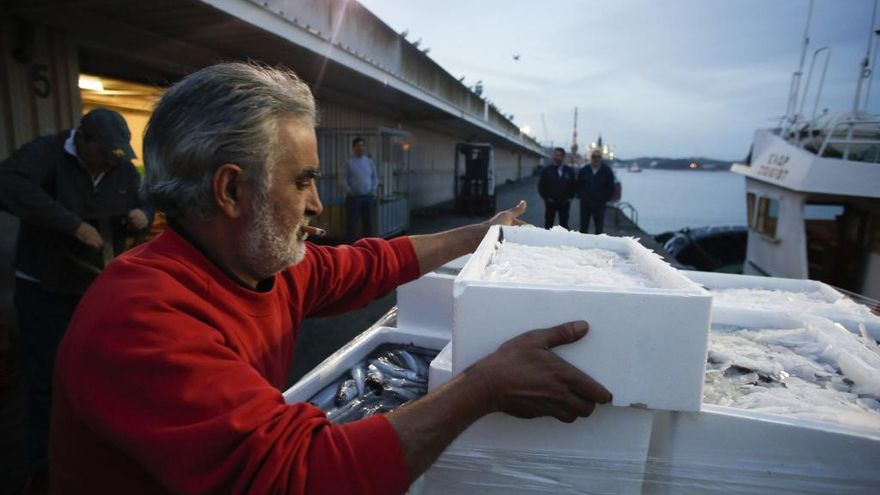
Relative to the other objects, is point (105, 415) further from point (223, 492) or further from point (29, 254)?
point (29, 254)

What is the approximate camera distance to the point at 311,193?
1556mm

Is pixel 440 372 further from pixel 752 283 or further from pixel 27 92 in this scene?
pixel 27 92

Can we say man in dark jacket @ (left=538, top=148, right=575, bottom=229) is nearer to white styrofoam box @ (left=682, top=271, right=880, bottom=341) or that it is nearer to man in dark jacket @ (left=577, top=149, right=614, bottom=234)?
man in dark jacket @ (left=577, top=149, right=614, bottom=234)

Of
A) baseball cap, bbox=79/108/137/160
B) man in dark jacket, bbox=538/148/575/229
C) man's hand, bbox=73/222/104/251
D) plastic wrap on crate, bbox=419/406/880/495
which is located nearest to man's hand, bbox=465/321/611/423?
plastic wrap on crate, bbox=419/406/880/495

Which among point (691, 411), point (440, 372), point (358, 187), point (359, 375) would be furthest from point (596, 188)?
point (691, 411)

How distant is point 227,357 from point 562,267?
1.28m

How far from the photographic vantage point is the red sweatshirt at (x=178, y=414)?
958mm

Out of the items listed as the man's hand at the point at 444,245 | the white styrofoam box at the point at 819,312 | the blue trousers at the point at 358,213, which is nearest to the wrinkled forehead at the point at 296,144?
the man's hand at the point at 444,245

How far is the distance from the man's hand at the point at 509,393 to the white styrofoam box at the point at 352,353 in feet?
3.60

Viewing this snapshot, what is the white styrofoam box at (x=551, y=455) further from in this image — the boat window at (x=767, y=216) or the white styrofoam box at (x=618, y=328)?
the boat window at (x=767, y=216)

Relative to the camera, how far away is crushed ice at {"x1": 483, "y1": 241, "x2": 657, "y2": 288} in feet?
5.31

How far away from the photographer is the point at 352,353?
2646mm

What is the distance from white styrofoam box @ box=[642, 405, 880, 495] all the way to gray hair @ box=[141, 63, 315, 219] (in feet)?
4.85

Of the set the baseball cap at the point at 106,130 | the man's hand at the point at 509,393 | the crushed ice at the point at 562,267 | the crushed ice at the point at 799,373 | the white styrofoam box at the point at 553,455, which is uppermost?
the baseball cap at the point at 106,130
